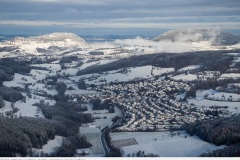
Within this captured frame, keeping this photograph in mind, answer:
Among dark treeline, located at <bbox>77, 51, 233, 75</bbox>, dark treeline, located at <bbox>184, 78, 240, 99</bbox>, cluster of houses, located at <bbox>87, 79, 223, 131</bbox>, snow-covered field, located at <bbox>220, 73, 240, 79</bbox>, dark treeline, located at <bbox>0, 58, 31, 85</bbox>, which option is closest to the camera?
cluster of houses, located at <bbox>87, 79, 223, 131</bbox>

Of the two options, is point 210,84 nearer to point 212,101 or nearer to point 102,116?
point 212,101

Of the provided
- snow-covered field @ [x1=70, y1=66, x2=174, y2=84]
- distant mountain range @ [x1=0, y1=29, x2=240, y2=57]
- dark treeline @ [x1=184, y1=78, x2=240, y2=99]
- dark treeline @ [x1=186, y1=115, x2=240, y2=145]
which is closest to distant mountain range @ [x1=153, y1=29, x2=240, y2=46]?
distant mountain range @ [x1=0, y1=29, x2=240, y2=57]

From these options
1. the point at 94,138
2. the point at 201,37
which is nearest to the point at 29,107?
the point at 94,138

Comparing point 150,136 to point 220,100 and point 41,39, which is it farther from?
point 41,39

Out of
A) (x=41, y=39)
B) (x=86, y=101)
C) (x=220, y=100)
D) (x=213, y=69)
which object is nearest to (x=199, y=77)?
Answer: (x=213, y=69)

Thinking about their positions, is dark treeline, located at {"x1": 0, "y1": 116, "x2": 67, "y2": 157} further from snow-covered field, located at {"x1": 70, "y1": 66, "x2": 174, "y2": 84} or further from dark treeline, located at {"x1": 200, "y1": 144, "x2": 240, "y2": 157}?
snow-covered field, located at {"x1": 70, "y1": 66, "x2": 174, "y2": 84}

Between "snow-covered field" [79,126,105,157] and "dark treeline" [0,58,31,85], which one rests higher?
"dark treeline" [0,58,31,85]

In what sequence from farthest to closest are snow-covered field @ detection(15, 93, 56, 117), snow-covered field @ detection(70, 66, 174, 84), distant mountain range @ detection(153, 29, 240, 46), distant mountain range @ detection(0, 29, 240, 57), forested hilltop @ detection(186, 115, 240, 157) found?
distant mountain range @ detection(153, 29, 240, 46), distant mountain range @ detection(0, 29, 240, 57), snow-covered field @ detection(70, 66, 174, 84), snow-covered field @ detection(15, 93, 56, 117), forested hilltop @ detection(186, 115, 240, 157)
